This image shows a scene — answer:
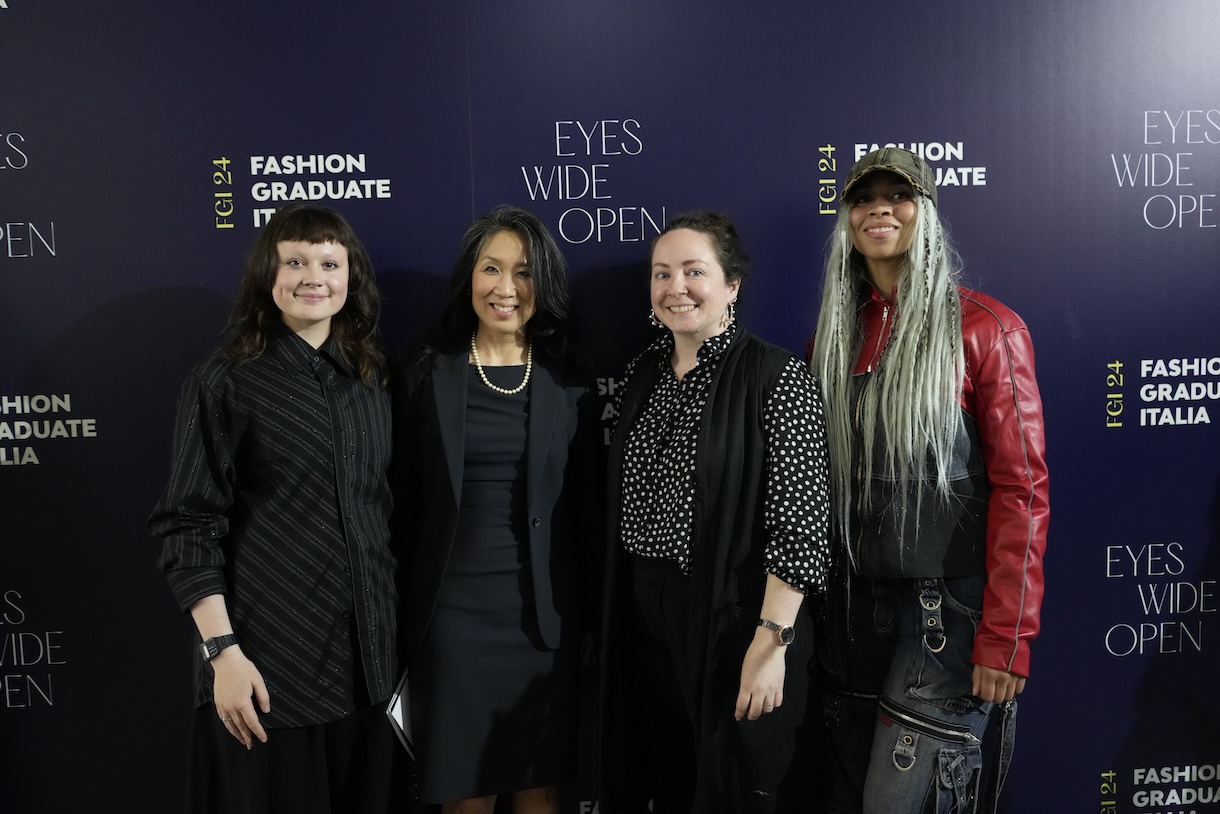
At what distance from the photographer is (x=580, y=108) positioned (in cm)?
250

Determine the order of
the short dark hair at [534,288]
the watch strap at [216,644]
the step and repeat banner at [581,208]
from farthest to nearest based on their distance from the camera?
1. the step and repeat banner at [581,208]
2. the short dark hair at [534,288]
3. the watch strap at [216,644]

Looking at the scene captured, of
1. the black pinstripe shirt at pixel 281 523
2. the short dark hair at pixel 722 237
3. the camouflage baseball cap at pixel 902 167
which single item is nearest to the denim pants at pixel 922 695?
the short dark hair at pixel 722 237

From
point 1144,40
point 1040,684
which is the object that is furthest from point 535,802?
point 1144,40

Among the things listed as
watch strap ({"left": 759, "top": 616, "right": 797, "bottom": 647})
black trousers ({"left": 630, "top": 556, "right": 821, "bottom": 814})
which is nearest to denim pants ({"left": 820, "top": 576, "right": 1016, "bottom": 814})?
black trousers ({"left": 630, "top": 556, "right": 821, "bottom": 814})

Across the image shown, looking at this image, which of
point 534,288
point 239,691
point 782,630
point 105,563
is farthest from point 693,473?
point 105,563

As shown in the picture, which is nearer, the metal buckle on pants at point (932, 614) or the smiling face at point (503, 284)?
the metal buckle on pants at point (932, 614)

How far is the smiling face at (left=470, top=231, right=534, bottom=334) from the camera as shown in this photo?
2.16m

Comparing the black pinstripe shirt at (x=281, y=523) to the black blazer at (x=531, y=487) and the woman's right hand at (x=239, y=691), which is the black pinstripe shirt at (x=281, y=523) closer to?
the woman's right hand at (x=239, y=691)

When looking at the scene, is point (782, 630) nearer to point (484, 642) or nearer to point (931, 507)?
point (931, 507)

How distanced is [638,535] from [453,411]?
526mm

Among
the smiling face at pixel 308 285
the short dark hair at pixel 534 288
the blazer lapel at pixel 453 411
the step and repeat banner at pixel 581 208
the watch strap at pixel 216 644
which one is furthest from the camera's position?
the step and repeat banner at pixel 581 208

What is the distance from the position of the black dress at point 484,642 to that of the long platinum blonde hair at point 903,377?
0.75m

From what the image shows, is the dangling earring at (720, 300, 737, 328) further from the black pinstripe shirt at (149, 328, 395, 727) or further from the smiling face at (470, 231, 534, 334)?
the black pinstripe shirt at (149, 328, 395, 727)

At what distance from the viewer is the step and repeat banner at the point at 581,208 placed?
8.08 feet
